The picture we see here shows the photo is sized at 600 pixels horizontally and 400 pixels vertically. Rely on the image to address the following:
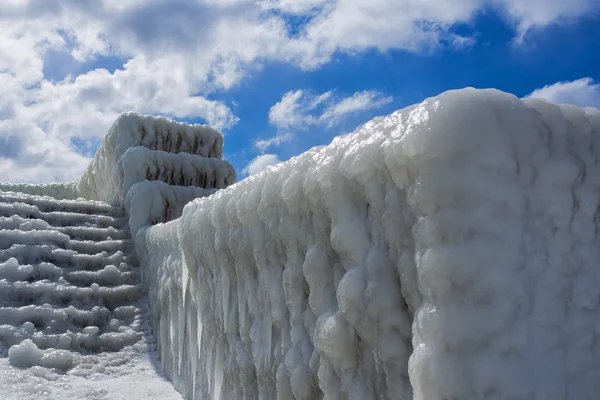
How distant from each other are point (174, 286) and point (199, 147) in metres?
4.04

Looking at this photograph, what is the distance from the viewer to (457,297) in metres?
1.33

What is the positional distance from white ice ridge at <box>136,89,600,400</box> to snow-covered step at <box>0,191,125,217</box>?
18.4ft

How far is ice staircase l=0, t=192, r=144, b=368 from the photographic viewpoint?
4.96 m

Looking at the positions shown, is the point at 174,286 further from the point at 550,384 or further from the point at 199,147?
the point at 199,147

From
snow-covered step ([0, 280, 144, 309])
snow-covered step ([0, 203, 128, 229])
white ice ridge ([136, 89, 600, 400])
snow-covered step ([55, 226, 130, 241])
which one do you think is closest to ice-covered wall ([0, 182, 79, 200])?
snow-covered step ([0, 203, 128, 229])

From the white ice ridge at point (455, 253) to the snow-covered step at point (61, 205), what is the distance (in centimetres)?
560

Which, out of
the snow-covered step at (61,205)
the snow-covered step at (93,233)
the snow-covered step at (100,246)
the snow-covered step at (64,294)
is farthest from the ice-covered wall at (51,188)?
the snow-covered step at (64,294)

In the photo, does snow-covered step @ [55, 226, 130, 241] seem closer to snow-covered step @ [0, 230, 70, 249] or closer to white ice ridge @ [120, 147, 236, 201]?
snow-covered step @ [0, 230, 70, 249]

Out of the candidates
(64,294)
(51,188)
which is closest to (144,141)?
(64,294)

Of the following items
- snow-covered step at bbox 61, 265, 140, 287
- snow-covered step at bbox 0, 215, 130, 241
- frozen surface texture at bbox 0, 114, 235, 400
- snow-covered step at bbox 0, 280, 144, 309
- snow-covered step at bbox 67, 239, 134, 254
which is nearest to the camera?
frozen surface texture at bbox 0, 114, 235, 400

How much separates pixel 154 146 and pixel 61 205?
4.98 feet

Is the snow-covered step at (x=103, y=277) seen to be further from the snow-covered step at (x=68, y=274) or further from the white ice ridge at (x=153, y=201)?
the white ice ridge at (x=153, y=201)

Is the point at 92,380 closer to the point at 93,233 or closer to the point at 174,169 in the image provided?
the point at 93,233

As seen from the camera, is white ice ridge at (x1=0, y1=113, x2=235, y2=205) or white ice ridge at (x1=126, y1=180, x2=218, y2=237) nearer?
white ice ridge at (x1=126, y1=180, x2=218, y2=237)
